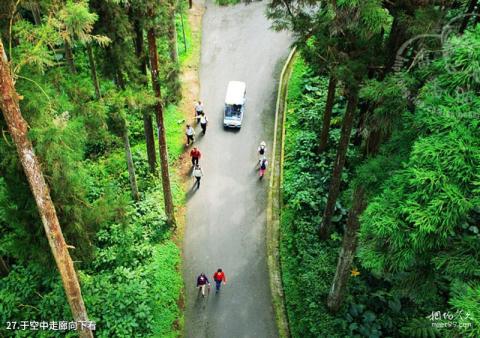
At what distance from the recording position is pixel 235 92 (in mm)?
22766

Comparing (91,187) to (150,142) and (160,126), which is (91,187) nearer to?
(150,142)

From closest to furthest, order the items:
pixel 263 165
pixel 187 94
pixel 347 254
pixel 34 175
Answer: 1. pixel 34 175
2. pixel 347 254
3. pixel 263 165
4. pixel 187 94

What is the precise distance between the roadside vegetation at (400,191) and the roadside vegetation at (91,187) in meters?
4.75

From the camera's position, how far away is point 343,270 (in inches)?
524

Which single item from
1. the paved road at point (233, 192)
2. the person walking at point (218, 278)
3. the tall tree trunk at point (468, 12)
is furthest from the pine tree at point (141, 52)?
the tall tree trunk at point (468, 12)

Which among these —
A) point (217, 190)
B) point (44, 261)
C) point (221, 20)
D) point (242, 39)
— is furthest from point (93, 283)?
point (221, 20)

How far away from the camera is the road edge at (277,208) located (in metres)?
14.9

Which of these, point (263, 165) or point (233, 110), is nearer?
point (263, 165)

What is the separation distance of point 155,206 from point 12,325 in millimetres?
6733

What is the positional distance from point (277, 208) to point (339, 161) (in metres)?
5.10

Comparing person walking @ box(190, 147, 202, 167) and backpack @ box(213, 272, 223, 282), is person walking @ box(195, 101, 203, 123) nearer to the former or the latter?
person walking @ box(190, 147, 202, 167)

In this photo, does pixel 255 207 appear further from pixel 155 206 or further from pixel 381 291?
pixel 381 291

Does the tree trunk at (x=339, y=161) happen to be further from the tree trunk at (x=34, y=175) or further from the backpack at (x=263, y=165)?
the tree trunk at (x=34, y=175)

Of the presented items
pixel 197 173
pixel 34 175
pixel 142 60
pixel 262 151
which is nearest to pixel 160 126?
pixel 142 60
